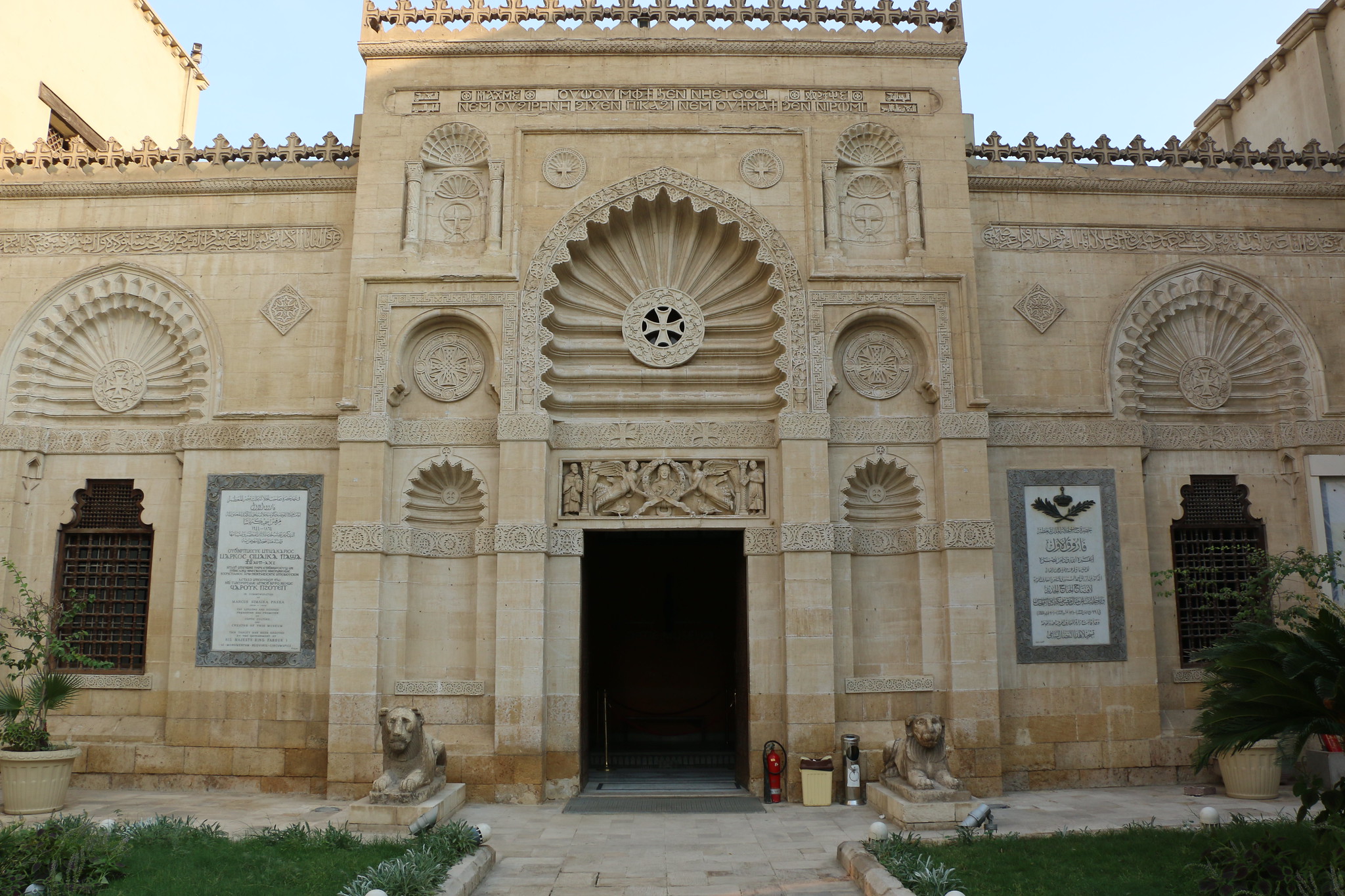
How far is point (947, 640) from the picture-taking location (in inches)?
507

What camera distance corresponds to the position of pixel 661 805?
12.4 m

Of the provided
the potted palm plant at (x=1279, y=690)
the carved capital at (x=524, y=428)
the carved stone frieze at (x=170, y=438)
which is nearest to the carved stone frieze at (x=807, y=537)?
the carved capital at (x=524, y=428)

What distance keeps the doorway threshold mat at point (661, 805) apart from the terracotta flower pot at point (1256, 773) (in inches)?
232

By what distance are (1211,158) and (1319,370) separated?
3.54 m

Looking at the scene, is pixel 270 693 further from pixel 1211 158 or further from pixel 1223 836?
pixel 1211 158

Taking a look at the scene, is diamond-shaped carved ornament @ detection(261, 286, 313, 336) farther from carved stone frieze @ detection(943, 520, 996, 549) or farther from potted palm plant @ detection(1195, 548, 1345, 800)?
potted palm plant @ detection(1195, 548, 1345, 800)

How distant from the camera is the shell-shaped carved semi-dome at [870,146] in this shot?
14.2 m

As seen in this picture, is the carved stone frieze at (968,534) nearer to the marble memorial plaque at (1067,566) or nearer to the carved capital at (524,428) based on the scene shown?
the marble memorial plaque at (1067,566)

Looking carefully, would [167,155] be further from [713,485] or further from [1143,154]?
[1143,154]

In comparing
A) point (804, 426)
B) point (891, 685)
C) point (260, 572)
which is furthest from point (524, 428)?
point (891, 685)

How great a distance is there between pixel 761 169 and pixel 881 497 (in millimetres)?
4895

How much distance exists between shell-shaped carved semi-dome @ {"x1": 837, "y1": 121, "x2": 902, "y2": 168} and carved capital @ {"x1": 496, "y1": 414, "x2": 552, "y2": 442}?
224 inches

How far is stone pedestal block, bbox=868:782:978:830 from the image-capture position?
10.5 m

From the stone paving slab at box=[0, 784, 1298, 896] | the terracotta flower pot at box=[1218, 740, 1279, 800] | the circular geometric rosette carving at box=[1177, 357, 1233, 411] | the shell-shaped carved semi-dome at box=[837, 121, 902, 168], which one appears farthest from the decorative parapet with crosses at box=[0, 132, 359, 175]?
the terracotta flower pot at box=[1218, 740, 1279, 800]
